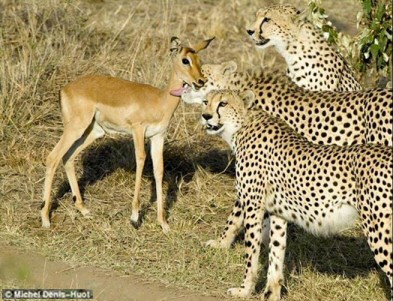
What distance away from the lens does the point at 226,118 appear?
268 inches

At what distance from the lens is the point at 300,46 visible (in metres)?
7.95

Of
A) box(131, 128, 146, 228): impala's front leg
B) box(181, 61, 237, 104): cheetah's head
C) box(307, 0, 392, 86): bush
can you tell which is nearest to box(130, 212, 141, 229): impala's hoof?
box(131, 128, 146, 228): impala's front leg

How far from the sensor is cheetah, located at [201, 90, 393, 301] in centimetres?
577

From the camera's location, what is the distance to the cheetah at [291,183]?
5770 mm

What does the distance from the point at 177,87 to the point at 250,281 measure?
5.88ft

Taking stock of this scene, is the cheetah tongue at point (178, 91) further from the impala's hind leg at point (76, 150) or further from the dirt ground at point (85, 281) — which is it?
the dirt ground at point (85, 281)

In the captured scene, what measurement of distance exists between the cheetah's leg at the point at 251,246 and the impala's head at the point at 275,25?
1828 mm

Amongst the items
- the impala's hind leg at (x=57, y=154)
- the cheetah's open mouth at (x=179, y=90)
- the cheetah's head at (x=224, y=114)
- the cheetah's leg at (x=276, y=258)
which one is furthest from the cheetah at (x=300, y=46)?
the cheetah's leg at (x=276, y=258)

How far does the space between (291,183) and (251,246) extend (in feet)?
1.68

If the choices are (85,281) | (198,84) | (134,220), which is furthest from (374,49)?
(85,281)

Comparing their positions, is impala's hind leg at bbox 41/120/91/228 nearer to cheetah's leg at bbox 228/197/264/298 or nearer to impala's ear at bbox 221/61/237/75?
impala's ear at bbox 221/61/237/75

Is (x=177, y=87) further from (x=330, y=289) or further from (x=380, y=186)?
(x=380, y=186)

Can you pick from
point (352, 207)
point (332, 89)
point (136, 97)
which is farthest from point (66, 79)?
point (352, 207)

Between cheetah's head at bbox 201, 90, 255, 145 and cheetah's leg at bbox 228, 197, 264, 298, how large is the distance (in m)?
0.55
